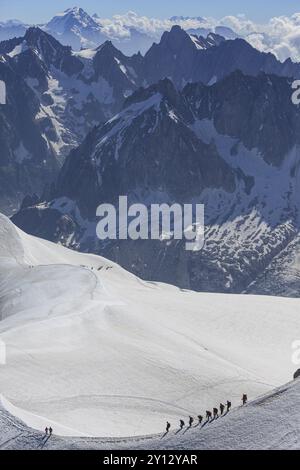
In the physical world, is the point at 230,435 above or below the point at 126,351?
above

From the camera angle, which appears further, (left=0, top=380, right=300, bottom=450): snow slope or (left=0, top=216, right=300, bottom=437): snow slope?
(left=0, top=216, right=300, bottom=437): snow slope

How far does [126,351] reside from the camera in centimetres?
9806

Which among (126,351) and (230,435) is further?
(126,351)

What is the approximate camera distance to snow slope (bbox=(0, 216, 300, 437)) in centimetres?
7912

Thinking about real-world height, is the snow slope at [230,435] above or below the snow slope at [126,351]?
above

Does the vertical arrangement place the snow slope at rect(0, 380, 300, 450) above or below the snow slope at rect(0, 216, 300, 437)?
above

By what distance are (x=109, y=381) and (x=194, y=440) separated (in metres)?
32.8

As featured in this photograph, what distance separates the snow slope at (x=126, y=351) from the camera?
3115 inches

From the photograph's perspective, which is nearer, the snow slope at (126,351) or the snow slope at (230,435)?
the snow slope at (230,435)

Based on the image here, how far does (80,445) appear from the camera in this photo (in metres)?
57.0
